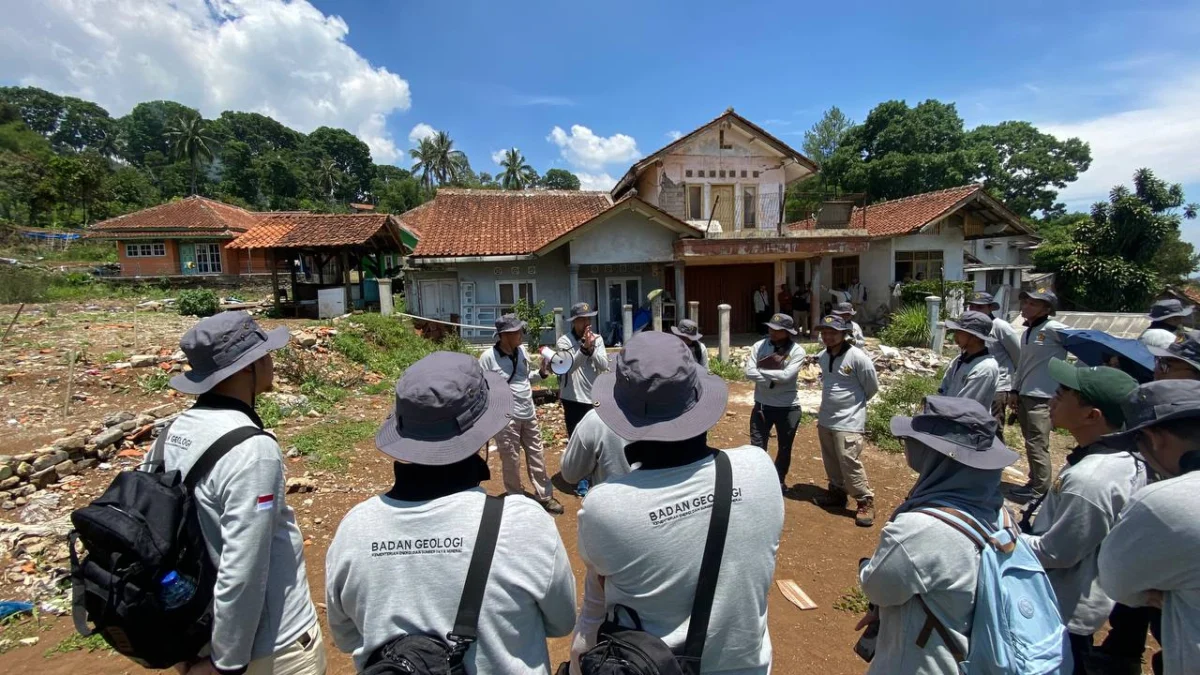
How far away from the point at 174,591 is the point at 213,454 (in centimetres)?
40

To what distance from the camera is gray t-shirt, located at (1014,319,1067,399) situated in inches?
179

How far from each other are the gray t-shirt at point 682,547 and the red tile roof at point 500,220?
42.7 ft

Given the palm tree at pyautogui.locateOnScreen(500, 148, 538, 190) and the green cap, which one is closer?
the green cap

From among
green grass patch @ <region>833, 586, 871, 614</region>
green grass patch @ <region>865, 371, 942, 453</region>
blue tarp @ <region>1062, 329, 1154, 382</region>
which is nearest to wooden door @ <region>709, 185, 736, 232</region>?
green grass patch @ <region>865, 371, 942, 453</region>

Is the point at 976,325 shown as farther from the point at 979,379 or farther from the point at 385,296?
the point at 385,296

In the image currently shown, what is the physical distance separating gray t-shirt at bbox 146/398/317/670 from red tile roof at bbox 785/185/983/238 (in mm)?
17574

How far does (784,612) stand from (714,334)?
14.9 m

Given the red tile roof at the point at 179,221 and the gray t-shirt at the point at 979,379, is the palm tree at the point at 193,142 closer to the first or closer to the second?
the red tile roof at the point at 179,221

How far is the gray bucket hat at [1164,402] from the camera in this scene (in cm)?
168

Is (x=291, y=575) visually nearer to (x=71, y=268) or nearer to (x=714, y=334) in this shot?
(x=714, y=334)

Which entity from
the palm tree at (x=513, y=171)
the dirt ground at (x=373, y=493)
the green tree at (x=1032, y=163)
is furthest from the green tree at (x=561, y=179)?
the dirt ground at (x=373, y=493)

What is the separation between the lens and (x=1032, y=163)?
1393 inches

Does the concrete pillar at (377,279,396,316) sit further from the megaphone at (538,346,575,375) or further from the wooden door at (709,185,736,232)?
the megaphone at (538,346,575,375)

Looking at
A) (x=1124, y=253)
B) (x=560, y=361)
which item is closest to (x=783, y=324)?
(x=560, y=361)
